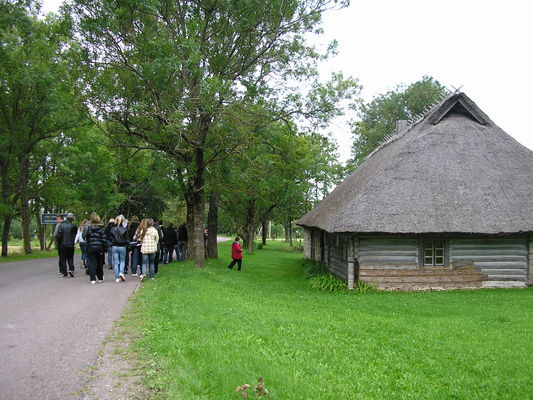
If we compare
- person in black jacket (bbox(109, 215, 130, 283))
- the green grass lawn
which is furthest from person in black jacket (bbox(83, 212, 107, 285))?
the green grass lawn

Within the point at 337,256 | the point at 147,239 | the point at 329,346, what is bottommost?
the point at 329,346

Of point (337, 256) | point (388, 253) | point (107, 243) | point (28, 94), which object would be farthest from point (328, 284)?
point (28, 94)

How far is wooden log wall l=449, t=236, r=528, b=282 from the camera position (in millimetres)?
14742

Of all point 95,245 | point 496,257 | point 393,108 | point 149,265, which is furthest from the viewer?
point 393,108

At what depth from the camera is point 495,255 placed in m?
14.9

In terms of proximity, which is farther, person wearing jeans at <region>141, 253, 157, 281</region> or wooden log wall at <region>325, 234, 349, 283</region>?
wooden log wall at <region>325, 234, 349, 283</region>

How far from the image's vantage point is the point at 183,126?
14648 mm

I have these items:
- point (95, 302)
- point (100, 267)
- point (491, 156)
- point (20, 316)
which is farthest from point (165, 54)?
point (491, 156)

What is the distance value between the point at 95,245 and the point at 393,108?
120 feet

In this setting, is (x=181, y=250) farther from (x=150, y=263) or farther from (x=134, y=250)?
(x=150, y=263)

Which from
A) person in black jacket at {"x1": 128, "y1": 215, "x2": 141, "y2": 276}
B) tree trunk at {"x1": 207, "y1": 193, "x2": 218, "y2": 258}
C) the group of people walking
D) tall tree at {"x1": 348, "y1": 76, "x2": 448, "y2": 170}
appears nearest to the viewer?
the group of people walking

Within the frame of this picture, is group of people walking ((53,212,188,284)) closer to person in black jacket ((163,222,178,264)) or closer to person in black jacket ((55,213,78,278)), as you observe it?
person in black jacket ((55,213,78,278))

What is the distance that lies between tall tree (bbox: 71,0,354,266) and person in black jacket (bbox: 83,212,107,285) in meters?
4.00

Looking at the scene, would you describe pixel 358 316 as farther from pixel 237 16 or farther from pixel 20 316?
pixel 237 16
